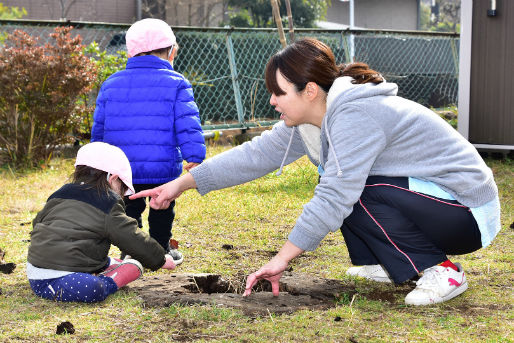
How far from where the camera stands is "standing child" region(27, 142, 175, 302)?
10.2ft

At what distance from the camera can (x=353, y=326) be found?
9.02 feet

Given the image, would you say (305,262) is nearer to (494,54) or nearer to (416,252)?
(416,252)

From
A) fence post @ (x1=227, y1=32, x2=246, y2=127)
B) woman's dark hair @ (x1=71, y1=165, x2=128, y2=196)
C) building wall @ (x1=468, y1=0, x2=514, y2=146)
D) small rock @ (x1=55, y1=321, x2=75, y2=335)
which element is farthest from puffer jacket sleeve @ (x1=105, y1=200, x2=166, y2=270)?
fence post @ (x1=227, y1=32, x2=246, y2=127)

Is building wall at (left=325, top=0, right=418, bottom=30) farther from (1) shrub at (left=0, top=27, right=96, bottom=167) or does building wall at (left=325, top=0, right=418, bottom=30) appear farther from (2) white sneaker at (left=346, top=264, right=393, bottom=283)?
(2) white sneaker at (left=346, top=264, right=393, bottom=283)

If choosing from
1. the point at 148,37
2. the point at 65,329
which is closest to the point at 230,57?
the point at 148,37

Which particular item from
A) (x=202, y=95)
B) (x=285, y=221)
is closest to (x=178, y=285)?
(x=285, y=221)

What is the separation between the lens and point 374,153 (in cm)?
286

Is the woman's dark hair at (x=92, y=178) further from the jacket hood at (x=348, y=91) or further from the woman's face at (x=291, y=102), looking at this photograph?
the jacket hood at (x=348, y=91)

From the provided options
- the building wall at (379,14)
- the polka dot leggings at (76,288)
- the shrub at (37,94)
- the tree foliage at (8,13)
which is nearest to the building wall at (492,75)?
the shrub at (37,94)

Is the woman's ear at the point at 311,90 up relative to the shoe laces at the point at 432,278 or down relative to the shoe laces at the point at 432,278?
up

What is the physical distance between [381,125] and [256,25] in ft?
50.8

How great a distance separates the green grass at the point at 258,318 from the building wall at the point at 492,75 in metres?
2.91

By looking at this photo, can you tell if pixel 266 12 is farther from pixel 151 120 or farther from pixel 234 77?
pixel 151 120

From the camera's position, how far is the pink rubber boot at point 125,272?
3262mm
